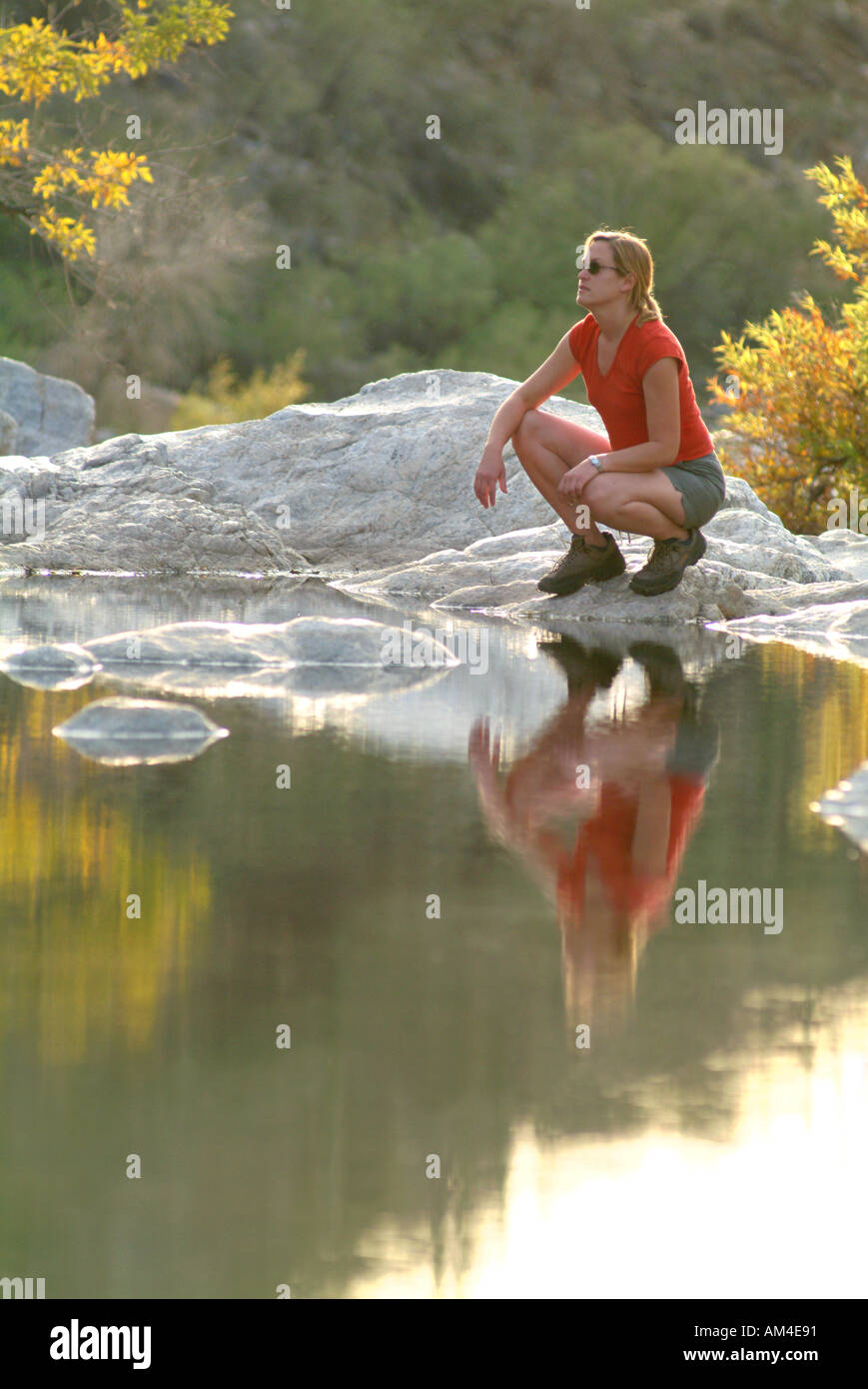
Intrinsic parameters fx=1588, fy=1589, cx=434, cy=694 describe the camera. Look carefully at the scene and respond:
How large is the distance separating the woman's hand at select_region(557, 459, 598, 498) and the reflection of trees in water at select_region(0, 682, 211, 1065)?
8.62ft

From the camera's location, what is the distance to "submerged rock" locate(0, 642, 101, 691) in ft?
12.2

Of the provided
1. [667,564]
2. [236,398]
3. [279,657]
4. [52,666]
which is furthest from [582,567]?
[236,398]

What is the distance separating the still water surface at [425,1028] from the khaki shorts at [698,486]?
2352 millimetres

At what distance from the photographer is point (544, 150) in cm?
2747

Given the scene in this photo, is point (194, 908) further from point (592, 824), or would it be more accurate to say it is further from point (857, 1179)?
point (857, 1179)

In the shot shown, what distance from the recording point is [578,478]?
16.5ft

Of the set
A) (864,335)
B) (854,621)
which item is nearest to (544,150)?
(864,335)

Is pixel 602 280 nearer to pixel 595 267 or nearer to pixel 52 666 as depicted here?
pixel 595 267

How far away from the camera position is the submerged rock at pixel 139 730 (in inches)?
112

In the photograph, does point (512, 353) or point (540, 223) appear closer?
point (512, 353)

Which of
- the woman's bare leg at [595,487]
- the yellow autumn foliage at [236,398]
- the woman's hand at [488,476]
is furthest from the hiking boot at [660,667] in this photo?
the yellow autumn foliage at [236,398]

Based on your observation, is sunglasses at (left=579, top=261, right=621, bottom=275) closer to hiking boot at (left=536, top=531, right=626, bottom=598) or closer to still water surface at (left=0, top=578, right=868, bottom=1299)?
hiking boot at (left=536, top=531, right=626, bottom=598)
